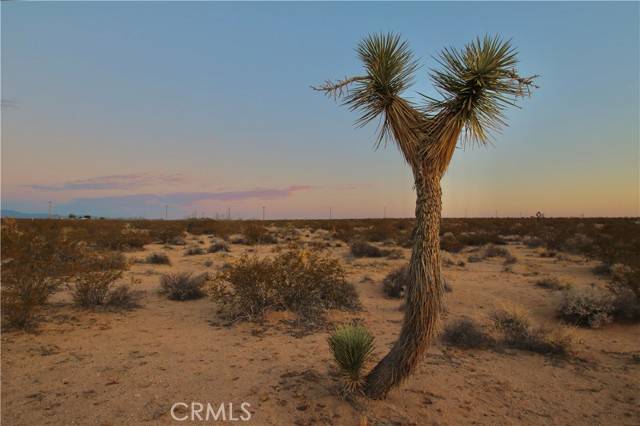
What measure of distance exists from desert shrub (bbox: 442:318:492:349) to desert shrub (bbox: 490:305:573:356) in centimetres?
35

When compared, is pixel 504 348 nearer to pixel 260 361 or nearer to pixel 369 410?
pixel 369 410

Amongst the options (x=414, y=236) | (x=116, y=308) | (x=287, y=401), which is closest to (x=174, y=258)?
(x=116, y=308)

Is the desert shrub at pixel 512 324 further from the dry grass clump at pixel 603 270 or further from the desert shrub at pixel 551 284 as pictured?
the dry grass clump at pixel 603 270

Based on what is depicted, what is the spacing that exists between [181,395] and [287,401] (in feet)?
3.97

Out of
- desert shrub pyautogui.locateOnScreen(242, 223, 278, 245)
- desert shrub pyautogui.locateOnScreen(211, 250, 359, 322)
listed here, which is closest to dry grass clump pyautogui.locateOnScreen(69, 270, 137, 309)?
desert shrub pyautogui.locateOnScreen(211, 250, 359, 322)

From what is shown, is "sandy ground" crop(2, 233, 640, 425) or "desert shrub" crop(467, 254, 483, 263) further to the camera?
"desert shrub" crop(467, 254, 483, 263)

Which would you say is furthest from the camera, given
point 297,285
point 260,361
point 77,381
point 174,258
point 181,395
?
point 174,258

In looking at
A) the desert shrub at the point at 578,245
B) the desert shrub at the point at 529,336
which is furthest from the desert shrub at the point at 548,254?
the desert shrub at the point at 529,336

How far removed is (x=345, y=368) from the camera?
170 inches

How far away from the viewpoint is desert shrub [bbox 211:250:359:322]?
7.72m

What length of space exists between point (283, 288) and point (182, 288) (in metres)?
2.84

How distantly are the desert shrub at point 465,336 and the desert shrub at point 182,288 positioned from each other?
5457 millimetres

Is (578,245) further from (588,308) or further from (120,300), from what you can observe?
(120,300)

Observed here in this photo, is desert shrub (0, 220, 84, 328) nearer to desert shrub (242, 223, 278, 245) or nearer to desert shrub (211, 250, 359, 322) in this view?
desert shrub (211, 250, 359, 322)
